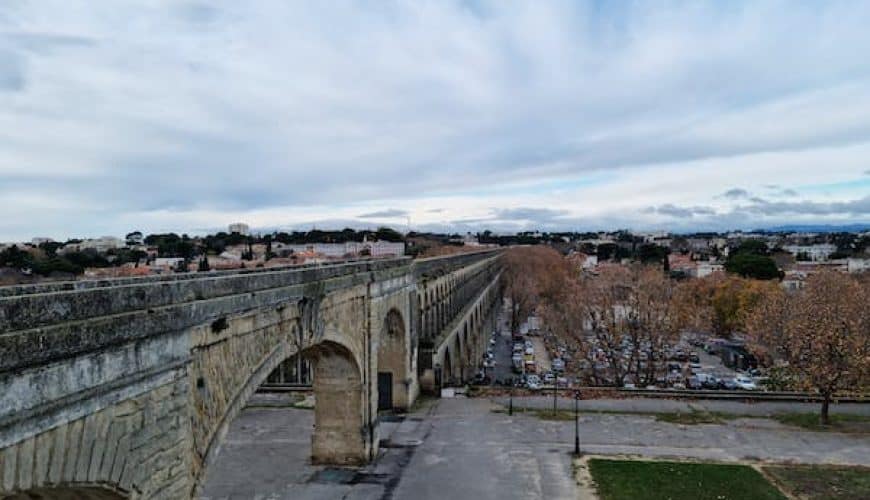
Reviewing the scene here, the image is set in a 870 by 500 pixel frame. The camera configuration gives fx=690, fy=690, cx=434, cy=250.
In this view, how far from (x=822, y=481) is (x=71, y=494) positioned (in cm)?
1743

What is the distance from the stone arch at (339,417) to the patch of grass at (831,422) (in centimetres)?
1472

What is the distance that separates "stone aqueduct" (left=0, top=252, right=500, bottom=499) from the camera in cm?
567

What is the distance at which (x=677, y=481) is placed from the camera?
56.9 ft

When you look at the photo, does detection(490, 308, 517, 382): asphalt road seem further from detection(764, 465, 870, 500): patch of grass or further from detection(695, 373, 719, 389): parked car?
detection(764, 465, 870, 500): patch of grass

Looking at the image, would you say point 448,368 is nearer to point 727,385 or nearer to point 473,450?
point 727,385

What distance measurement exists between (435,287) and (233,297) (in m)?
21.1

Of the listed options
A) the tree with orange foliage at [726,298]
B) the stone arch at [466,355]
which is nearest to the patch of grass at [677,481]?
the stone arch at [466,355]

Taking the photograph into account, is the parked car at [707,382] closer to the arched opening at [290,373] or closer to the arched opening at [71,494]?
the arched opening at [290,373]

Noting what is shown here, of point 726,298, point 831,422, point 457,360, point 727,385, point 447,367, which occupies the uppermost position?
point 726,298

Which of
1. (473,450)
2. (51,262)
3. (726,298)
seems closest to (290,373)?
(473,450)

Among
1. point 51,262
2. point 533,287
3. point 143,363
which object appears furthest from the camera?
point 533,287

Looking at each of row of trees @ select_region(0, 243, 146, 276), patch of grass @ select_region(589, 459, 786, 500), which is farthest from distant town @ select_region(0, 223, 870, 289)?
patch of grass @ select_region(589, 459, 786, 500)

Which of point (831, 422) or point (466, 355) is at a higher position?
point (831, 422)

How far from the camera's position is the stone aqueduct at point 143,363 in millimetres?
5672
